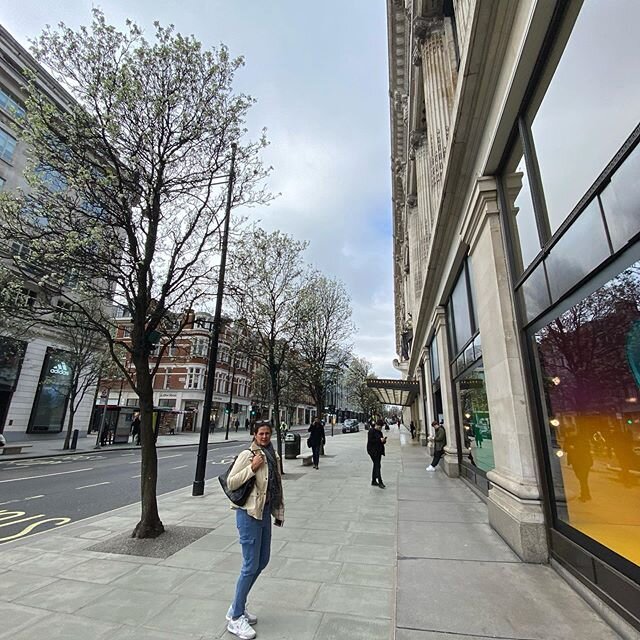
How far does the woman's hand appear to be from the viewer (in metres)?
3.40

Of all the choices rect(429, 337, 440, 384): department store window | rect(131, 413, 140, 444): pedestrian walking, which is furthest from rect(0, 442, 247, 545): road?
rect(131, 413, 140, 444): pedestrian walking

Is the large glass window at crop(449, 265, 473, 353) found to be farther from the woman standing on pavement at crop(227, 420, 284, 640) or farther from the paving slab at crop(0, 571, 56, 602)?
the paving slab at crop(0, 571, 56, 602)

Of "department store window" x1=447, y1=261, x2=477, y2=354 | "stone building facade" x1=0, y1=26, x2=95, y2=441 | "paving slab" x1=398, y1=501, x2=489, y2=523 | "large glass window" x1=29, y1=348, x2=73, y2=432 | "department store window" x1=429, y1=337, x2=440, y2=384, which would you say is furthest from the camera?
"large glass window" x1=29, y1=348, x2=73, y2=432

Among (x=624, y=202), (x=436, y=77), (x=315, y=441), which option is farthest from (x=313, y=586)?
(x=436, y=77)

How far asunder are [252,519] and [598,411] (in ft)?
11.8

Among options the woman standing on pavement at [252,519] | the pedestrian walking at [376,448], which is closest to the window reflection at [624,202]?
the woman standing on pavement at [252,519]

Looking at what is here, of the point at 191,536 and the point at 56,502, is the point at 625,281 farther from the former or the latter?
the point at 56,502

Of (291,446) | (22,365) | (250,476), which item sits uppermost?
(22,365)

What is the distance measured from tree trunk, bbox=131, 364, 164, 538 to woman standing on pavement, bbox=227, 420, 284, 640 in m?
3.63

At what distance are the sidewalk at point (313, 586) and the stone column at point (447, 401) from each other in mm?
4486

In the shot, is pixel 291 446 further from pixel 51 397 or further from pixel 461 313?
pixel 51 397

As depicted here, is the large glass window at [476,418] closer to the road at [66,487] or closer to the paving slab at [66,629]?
the paving slab at [66,629]

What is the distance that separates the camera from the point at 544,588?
380cm

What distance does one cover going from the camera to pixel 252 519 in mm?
3324
